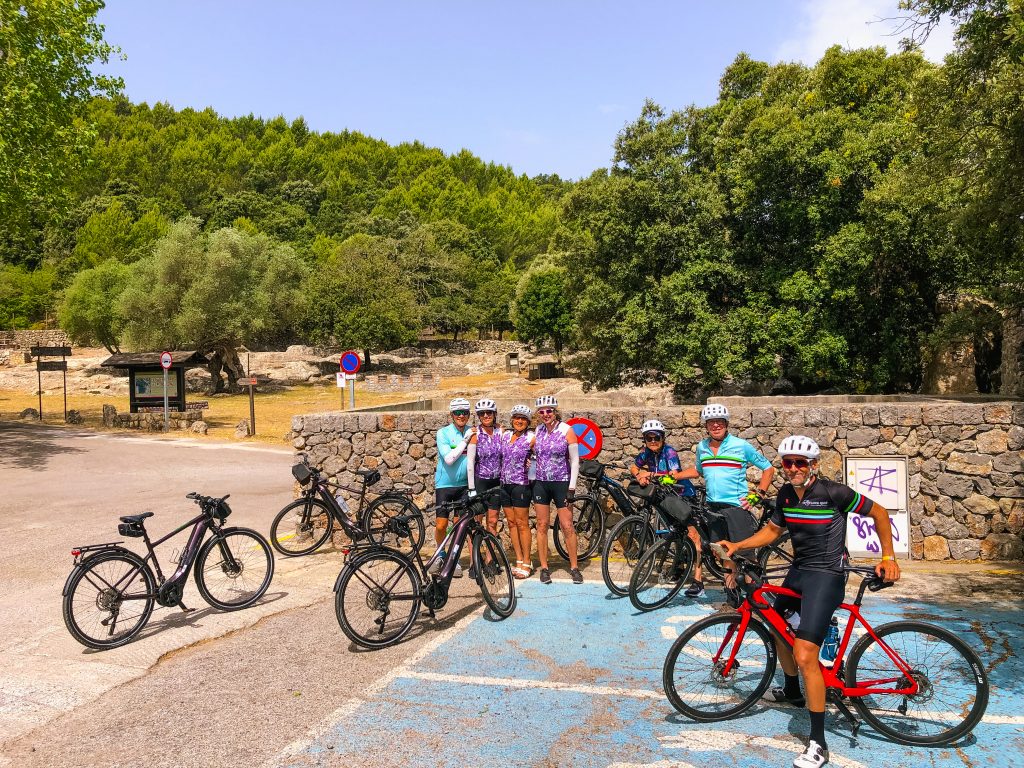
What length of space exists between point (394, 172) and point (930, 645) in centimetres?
12023

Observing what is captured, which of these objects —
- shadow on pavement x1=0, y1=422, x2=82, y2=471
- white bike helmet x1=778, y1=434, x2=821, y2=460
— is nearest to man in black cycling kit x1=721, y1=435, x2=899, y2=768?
white bike helmet x1=778, y1=434, x2=821, y2=460

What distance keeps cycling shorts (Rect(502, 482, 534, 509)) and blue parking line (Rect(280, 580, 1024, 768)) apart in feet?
4.90

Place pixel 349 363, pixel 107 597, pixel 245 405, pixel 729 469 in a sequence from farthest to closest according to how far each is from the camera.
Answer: pixel 245 405, pixel 349 363, pixel 729 469, pixel 107 597

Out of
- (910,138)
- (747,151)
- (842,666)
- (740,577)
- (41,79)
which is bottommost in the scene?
(842,666)

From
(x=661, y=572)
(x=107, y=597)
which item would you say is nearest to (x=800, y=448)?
(x=661, y=572)

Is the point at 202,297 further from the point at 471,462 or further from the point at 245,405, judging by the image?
the point at 471,462

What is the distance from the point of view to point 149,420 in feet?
86.5

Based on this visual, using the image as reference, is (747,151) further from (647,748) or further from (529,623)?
(647,748)

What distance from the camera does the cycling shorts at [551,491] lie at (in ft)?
24.4

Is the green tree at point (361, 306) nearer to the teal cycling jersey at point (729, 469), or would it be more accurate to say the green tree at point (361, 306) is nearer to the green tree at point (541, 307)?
the green tree at point (541, 307)

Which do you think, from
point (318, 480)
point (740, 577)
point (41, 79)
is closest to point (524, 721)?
point (740, 577)

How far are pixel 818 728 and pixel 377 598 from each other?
130 inches

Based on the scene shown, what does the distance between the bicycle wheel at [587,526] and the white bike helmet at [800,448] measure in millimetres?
4314

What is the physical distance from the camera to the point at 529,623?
6375 mm
